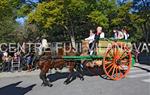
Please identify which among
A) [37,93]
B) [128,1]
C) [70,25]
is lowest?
[37,93]

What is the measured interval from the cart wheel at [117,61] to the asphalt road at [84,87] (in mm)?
350

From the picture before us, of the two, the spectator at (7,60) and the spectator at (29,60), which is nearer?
the spectator at (29,60)

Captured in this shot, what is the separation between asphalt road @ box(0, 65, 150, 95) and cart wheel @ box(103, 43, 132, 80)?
35 cm

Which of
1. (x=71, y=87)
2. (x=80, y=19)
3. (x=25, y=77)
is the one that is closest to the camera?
(x=71, y=87)

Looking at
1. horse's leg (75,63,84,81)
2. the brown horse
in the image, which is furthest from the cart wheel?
the brown horse

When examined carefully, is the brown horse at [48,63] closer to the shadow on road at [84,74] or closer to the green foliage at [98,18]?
the shadow on road at [84,74]

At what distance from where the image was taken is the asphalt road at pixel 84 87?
1239 cm

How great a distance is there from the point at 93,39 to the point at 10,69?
23.0ft

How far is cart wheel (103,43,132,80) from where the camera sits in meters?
15.0

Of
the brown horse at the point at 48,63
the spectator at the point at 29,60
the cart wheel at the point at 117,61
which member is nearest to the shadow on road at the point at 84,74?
the cart wheel at the point at 117,61

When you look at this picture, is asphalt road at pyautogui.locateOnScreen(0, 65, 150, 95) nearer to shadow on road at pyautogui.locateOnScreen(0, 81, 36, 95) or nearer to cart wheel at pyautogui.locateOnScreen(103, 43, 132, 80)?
shadow on road at pyautogui.locateOnScreen(0, 81, 36, 95)

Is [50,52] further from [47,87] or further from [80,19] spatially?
[80,19]

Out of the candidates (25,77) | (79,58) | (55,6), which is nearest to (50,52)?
(79,58)

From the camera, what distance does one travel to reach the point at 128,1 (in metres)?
36.2
